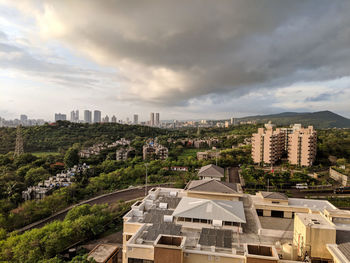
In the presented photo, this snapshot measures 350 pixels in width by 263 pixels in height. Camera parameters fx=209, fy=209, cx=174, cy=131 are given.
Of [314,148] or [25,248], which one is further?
[314,148]

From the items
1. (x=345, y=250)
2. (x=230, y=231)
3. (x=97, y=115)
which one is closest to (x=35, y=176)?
(x=230, y=231)

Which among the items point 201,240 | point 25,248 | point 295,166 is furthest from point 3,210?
point 295,166

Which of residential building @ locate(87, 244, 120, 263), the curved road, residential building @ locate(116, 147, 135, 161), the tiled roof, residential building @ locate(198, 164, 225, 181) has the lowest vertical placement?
the curved road

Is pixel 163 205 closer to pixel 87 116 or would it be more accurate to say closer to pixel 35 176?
pixel 35 176

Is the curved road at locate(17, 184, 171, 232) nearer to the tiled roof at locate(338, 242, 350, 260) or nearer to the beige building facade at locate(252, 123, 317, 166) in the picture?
the beige building facade at locate(252, 123, 317, 166)

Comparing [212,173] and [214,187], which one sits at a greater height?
[214,187]

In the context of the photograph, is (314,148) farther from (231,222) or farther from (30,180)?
(30,180)

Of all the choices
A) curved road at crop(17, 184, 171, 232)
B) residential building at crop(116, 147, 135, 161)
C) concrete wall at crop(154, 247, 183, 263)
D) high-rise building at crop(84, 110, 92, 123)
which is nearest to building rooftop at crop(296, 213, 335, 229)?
concrete wall at crop(154, 247, 183, 263)
